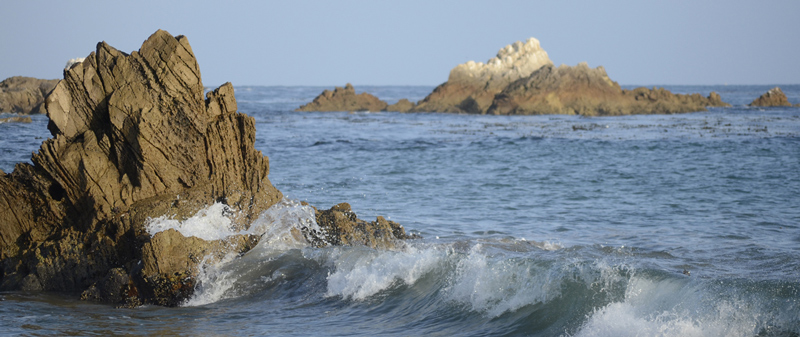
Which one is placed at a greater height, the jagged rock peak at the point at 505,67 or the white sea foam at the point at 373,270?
the jagged rock peak at the point at 505,67

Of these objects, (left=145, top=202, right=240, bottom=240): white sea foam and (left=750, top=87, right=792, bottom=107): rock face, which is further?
(left=750, top=87, right=792, bottom=107): rock face

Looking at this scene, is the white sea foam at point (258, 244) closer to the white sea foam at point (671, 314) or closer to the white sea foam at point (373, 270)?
the white sea foam at point (373, 270)

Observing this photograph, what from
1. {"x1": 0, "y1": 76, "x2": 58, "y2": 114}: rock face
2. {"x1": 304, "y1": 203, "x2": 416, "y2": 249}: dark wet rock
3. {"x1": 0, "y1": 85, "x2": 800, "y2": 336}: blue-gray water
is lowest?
{"x1": 0, "y1": 85, "x2": 800, "y2": 336}: blue-gray water

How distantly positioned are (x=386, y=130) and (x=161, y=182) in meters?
28.6

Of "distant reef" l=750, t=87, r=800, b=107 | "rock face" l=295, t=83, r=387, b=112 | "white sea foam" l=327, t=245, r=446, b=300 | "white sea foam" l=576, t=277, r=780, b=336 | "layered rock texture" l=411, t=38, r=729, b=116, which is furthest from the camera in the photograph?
"rock face" l=295, t=83, r=387, b=112

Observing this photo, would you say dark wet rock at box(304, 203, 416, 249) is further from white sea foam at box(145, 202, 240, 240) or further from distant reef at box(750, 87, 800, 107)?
distant reef at box(750, 87, 800, 107)

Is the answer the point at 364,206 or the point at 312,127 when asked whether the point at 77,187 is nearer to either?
the point at 364,206

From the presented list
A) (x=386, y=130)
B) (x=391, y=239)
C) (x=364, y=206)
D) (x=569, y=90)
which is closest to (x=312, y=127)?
(x=386, y=130)

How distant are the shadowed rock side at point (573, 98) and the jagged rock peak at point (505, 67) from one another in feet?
18.9

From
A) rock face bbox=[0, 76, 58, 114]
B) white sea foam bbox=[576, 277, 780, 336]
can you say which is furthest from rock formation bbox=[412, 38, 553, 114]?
white sea foam bbox=[576, 277, 780, 336]

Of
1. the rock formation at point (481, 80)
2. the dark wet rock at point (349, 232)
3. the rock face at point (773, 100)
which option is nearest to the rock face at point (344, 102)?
the rock formation at point (481, 80)

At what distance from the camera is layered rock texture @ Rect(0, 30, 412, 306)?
26.6ft

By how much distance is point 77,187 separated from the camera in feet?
27.7

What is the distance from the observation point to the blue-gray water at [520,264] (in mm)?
6449
